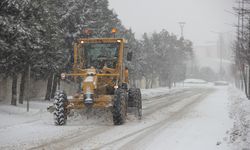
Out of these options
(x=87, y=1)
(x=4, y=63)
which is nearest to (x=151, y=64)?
(x=87, y=1)

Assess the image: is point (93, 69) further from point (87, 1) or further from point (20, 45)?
point (87, 1)

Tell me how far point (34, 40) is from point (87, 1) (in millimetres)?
10065

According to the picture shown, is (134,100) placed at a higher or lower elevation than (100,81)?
lower

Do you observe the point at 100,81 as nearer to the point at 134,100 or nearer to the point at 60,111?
the point at 134,100

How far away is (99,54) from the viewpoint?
16203mm

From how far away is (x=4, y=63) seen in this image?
19.0m

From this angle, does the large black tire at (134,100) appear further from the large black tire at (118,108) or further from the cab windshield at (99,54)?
the large black tire at (118,108)

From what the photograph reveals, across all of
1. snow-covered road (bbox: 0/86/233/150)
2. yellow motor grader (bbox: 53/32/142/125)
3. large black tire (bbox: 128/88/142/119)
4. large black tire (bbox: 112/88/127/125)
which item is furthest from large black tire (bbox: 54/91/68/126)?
large black tire (bbox: 128/88/142/119)

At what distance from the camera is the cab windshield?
16.0 m

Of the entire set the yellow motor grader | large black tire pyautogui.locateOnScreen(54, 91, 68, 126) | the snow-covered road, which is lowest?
the snow-covered road

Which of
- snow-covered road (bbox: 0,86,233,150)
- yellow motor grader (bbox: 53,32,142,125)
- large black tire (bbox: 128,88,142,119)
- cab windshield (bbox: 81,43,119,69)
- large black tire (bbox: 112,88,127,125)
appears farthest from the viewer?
large black tire (bbox: 128,88,142,119)

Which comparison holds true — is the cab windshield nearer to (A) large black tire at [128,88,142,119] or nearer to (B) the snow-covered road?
(A) large black tire at [128,88,142,119]

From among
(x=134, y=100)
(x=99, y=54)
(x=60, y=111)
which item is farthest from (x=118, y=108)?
(x=99, y=54)

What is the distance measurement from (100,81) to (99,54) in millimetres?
1329
